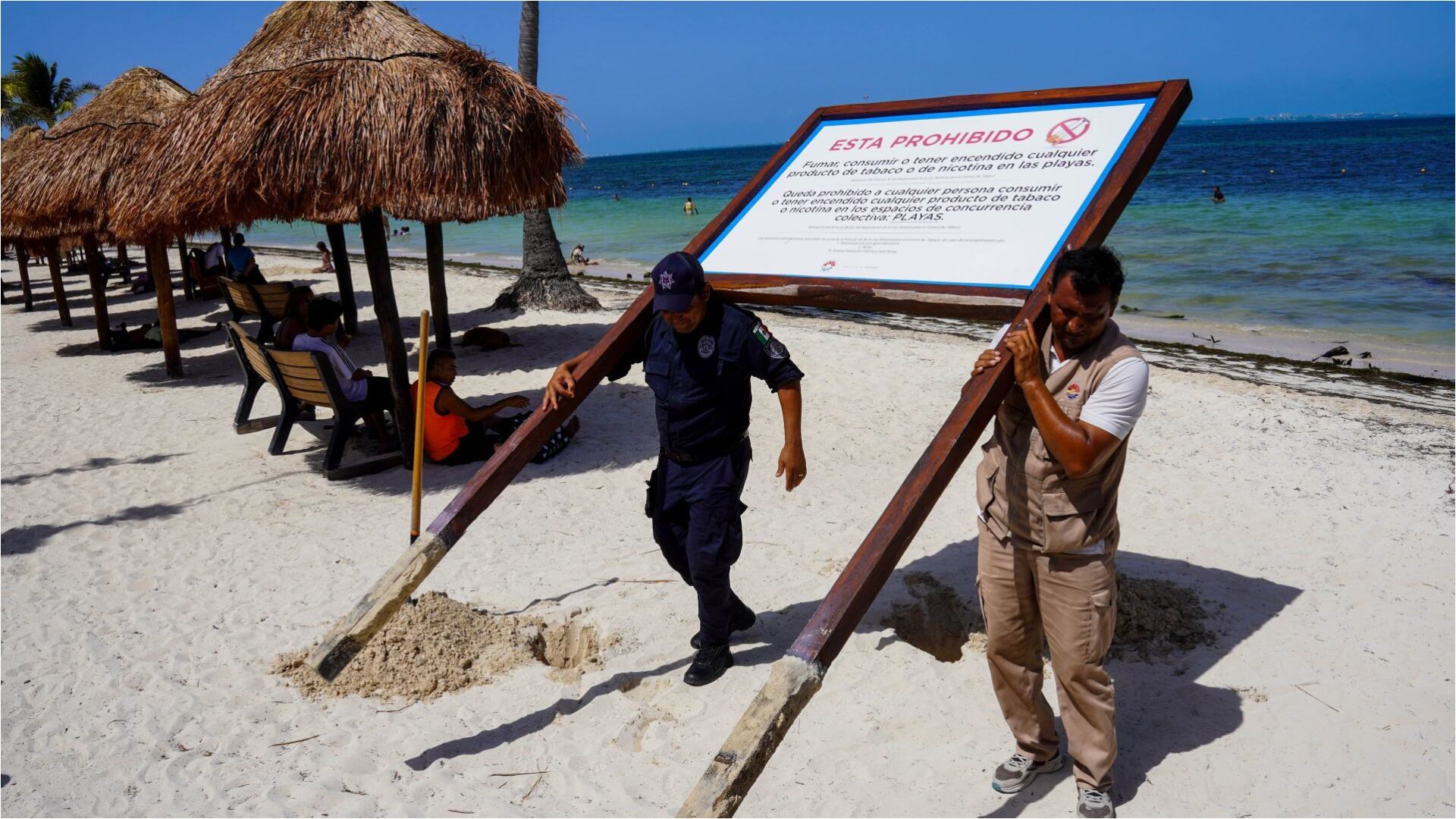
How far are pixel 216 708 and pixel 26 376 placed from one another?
327 inches

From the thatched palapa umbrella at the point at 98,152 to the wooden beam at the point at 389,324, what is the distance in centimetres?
341

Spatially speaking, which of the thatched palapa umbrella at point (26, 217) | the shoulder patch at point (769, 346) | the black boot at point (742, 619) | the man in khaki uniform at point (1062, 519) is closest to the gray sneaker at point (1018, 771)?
the man in khaki uniform at point (1062, 519)

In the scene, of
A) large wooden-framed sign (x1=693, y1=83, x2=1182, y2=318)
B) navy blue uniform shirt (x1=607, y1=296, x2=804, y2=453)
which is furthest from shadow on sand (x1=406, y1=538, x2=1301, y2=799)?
large wooden-framed sign (x1=693, y1=83, x2=1182, y2=318)

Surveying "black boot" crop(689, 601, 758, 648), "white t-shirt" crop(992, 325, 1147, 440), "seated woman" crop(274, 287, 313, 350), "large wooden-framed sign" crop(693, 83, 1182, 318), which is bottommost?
"black boot" crop(689, 601, 758, 648)

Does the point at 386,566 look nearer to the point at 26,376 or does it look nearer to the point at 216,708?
the point at 216,708

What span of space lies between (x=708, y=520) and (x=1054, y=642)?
51.3 inches

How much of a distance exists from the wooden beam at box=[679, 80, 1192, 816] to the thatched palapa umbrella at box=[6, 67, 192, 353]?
8.33 meters

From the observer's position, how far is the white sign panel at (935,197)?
3.21m

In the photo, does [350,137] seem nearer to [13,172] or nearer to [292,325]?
[292,325]

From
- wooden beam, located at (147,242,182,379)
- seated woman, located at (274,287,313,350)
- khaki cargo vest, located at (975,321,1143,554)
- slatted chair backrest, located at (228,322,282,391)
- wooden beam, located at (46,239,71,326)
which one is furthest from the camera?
wooden beam, located at (46,239,71,326)

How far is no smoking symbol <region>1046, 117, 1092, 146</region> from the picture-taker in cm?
339

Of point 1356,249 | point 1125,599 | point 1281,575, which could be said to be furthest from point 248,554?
point 1356,249

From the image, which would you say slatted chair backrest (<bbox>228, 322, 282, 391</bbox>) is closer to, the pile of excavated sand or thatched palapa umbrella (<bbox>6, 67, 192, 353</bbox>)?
thatched palapa umbrella (<bbox>6, 67, 192, 353</bbox>)

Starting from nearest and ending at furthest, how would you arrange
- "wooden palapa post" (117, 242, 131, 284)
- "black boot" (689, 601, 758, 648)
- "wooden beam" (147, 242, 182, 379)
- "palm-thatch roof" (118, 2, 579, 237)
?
1. "black boot" (689, 601, 758, 648)
2. "palm-thatch roof" (118, 2, 579, 237)
3. "wooden beam" (147, 242, 182, 379)
4. "wooden palapa post" (117, 242, 131, 284)
